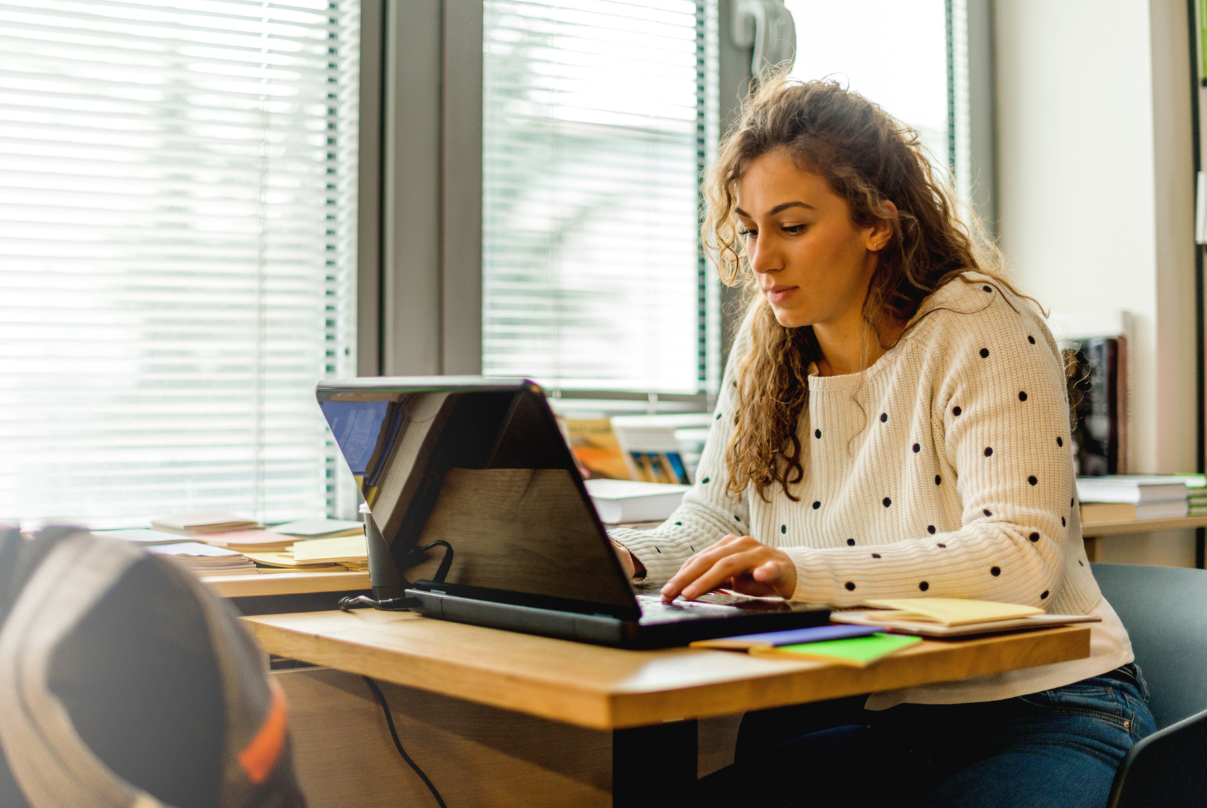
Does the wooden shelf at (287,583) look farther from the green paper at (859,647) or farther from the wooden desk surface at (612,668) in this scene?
the green paper at (859,647)

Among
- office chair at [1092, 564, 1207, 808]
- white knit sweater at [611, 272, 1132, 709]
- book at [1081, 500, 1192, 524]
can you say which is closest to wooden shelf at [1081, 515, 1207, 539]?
book at [1081, 500, 1192, 524]

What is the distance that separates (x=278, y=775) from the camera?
39cm

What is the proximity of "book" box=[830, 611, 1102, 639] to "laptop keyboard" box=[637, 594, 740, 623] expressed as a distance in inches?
4.2

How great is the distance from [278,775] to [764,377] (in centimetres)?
108

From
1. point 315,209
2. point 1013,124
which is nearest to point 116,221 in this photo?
point 315,209

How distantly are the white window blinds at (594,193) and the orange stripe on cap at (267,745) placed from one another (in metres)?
1.55

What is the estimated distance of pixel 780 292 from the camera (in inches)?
50.9

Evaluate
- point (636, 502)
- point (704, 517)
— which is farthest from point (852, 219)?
point (636, 502)

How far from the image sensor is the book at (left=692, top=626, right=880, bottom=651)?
73 centimetres

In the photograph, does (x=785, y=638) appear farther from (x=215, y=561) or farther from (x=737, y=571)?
(x=215, y=561)

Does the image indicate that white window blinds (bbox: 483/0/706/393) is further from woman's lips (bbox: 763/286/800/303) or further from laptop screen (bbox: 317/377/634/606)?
laptop screen (bbox: 317/377/634/606)

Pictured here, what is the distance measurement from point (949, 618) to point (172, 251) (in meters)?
1.36

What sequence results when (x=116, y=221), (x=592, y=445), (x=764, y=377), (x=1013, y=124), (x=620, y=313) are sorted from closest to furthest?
(x=764, y=377), (x=116, y=221), (x=592, y=445), (x=620, y=313), (x=1013, y=124)

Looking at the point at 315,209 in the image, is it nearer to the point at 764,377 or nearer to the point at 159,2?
the point at 159,2
